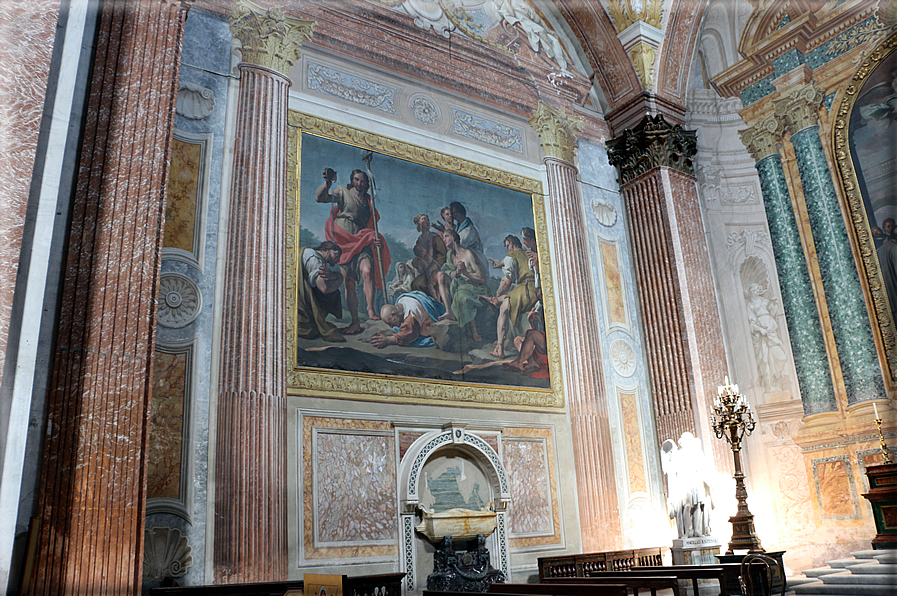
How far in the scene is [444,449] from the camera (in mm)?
9508

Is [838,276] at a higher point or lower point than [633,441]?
higher

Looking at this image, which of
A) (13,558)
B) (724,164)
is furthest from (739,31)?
(13,558)

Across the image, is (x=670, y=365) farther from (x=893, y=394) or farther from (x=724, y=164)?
(x=724, y=164)

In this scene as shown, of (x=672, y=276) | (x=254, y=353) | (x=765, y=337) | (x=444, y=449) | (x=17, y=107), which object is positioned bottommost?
(x=444, y=449)

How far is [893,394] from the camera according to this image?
1028cm

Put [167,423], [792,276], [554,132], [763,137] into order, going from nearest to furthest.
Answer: [167,423]
[792,276]
[554,132]
[763,137]

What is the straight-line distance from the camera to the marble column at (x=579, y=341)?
10430mm

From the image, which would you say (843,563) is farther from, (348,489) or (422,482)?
(348,489)

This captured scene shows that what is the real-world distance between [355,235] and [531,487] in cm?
422

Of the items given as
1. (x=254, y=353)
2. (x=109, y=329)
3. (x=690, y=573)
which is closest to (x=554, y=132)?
(x=254, y=353)

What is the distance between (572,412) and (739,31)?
771 centimetres

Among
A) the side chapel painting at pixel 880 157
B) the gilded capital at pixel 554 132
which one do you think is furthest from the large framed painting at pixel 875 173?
the gilded capital at pixel 554 132

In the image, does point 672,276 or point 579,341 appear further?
point 672,276

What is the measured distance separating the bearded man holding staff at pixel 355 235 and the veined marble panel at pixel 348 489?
4.45ft
